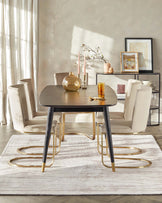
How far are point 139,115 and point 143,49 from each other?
2451 millimetres

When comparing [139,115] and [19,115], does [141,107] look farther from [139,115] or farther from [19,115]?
[19,115]

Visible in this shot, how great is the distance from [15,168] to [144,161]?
→ 1.39 metres

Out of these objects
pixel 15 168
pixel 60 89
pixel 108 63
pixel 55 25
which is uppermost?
pixel 55 25

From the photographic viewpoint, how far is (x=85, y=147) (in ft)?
14.7

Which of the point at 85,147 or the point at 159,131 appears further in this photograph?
the point at 159,131

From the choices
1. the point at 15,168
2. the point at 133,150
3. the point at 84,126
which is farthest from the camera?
the point at 84,126

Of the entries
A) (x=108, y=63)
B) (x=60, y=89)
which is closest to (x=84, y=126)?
(x=108, y=63)

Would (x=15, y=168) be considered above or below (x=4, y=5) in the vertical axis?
below

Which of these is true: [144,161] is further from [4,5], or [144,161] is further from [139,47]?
[4,5]

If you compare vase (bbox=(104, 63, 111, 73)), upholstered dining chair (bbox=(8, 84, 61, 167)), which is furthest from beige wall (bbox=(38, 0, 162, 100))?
upholstered dining chair (bbox=(8, 84, 61, 167))

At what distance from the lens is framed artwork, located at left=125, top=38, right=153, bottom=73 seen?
5832 millimetres

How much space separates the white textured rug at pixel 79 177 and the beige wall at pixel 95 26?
79.2 inches

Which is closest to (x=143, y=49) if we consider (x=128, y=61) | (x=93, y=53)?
(x=128, y=61)

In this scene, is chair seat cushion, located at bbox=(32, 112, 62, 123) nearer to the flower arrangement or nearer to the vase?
the vase
